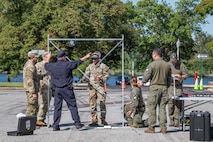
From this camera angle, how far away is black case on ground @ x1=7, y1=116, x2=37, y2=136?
11.4 metres

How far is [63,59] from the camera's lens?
1233 cm

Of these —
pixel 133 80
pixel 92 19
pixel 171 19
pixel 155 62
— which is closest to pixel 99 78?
pixel 133 80

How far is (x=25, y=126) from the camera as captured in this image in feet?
37.7

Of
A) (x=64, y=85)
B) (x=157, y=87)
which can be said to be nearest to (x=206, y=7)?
(x=157, y=87)

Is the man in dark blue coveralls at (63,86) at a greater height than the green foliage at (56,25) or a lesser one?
lesser

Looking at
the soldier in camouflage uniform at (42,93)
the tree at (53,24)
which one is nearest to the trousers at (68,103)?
the soldier in camouflage uniform at (42,93)

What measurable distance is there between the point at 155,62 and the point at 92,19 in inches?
1446

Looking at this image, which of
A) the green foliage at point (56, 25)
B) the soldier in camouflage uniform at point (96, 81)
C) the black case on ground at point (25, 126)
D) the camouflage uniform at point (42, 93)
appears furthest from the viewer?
the green foliage at point (56, 25)

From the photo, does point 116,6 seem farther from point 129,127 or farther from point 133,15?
point 129,127

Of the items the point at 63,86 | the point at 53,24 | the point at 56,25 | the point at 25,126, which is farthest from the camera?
the point at 53,24

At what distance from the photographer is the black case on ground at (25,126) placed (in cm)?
1145

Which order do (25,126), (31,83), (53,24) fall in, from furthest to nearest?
(53,24) → (31,83) → (25,126)

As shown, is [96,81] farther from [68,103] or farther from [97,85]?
[68,103]

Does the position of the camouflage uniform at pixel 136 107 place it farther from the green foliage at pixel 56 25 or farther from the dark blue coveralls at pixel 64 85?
the green foliage at pixel 56 25
